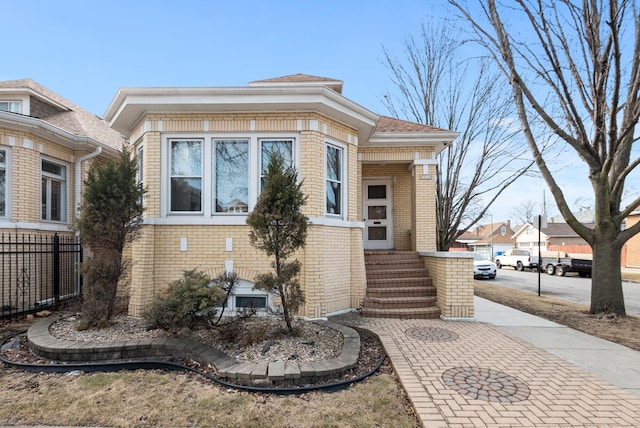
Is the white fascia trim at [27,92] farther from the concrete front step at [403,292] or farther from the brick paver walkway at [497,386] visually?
the brick paver walkway at [497,386]

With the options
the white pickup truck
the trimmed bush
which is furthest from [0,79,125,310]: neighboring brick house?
the white pickup truck

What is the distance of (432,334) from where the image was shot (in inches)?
219

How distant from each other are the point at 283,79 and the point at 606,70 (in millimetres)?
7862

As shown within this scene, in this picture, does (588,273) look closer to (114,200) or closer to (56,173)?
(114,200)

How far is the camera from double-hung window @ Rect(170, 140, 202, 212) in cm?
642

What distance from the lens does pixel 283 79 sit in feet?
31.8

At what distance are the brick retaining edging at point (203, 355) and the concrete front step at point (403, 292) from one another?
95.5 inches

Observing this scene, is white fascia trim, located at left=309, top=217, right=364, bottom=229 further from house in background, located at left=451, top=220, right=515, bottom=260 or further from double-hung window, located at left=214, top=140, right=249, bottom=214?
house in background, located at left=451, top=220, right=515, bottom=260

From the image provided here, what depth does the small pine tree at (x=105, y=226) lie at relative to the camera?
518cm

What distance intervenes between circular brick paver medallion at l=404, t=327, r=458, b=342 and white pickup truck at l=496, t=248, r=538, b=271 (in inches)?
943

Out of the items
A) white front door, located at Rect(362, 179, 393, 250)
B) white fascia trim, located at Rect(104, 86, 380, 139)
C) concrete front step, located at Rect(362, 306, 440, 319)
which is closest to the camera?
white fascia trim, located at Rect(104, 86, 380, 139)

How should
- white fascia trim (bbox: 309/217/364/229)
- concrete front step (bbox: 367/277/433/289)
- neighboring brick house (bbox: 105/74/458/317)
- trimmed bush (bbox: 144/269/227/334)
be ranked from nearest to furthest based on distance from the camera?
1. trimmed bush (bbox: 144/269/227/334)
2. neighboring brick house (bbox: 105/74/458/317)
3. white fascia trim (bbox: 309/217/364/229)
4. concrete front step (bbox: 367/277/433/289)

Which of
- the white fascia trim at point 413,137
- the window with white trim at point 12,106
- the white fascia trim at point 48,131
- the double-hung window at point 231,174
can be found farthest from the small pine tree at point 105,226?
the window with white trim at point 12,106

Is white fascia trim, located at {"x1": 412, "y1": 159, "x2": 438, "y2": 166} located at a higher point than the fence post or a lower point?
higher
